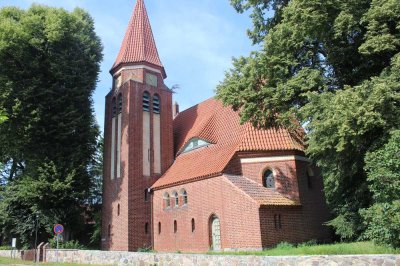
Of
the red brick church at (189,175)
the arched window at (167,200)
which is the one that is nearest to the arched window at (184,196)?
the red brick church at (189,175)

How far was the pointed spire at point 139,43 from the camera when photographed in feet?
89.1

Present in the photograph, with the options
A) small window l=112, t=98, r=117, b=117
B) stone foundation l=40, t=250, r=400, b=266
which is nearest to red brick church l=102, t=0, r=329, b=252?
small window l=112, t=98, r=117, b=117

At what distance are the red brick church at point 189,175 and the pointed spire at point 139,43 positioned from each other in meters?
0.08

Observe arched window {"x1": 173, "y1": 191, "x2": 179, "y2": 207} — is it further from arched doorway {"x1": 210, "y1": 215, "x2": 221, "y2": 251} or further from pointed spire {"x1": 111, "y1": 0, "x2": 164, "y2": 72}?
pointed spire {"x1": 111, "y1": 0, "x2": 164, "y2": 72}

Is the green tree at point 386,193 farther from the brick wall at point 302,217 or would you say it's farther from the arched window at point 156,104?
the arched window at point 156,104

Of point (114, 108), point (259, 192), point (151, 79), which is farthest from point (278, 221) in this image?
point (114, 108)

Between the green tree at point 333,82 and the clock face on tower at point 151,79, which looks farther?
the clock face on tower at point 151,79

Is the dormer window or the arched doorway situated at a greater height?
the dormer window

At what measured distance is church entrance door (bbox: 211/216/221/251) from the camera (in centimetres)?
1972

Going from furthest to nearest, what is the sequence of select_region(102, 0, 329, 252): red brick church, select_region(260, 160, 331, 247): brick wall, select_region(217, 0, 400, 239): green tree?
select_region(102, 0, 329, 252): red brick church < select_region(260, 160, 331, 247): brick wall < select_region(217, 0, 400, 239): green tree

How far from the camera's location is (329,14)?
556 inches

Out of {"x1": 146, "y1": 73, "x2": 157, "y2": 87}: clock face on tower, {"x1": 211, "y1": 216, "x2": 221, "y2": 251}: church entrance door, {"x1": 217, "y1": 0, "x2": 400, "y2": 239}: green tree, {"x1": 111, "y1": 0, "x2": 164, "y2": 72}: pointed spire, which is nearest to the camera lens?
{"x1": 217, "y1": 0, "x2": 400, "y2": 239}: green tree

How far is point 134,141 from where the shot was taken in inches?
972

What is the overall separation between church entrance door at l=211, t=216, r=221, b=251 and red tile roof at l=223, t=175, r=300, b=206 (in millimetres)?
2276
